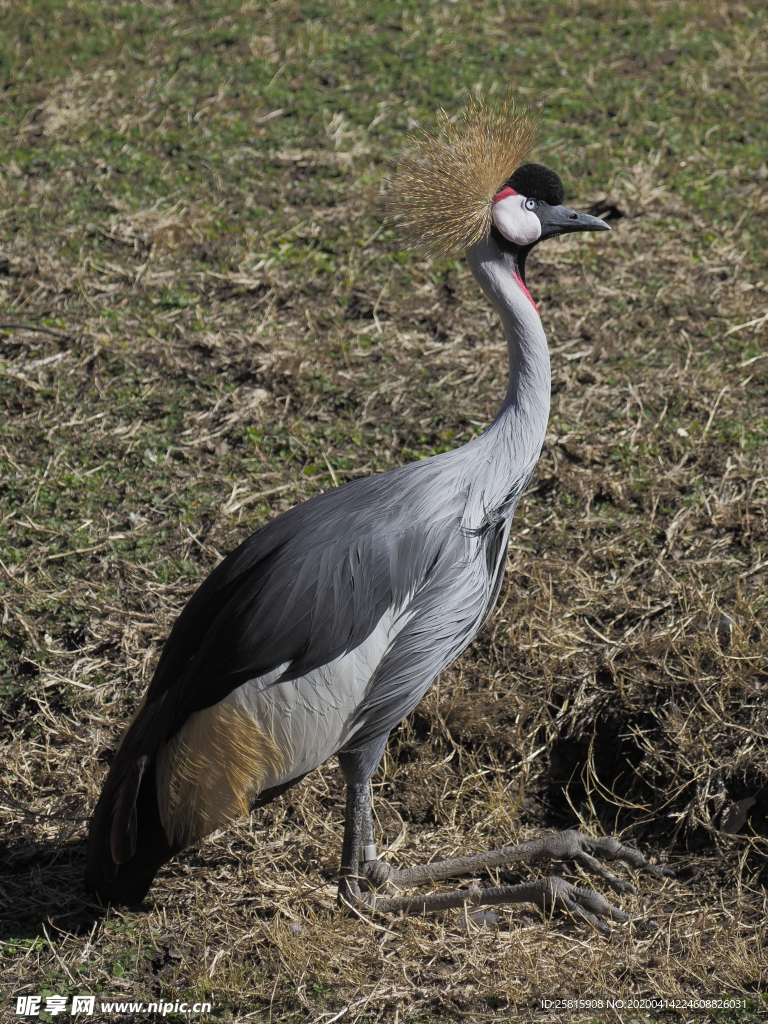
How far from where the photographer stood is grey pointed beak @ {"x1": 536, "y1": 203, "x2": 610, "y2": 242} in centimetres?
257

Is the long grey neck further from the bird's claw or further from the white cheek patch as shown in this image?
the bird's claw

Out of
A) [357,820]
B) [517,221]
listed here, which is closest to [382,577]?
[357,820]

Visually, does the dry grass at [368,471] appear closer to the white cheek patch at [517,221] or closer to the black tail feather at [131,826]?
the black tail feather at [131,826]

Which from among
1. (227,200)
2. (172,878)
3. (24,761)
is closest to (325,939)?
(172,878)

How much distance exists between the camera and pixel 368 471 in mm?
3564

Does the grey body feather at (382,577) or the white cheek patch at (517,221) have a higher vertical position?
the white cheek patch at (517,221)

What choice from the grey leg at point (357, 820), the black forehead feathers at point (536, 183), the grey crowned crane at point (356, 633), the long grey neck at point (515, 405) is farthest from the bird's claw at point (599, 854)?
the black forehead feathers at point (536, 183)

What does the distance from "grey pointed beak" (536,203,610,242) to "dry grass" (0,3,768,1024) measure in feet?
3.46

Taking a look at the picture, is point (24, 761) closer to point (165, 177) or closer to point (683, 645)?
point (683, 645)

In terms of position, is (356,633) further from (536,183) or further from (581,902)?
(536,183)

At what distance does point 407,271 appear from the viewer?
4250 millimetres

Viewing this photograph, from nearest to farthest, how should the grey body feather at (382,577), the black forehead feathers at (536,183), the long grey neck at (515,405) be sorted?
the grey body feather at (382,577), the long grey neck at (515,405), the black forehead feathers at (536,183)

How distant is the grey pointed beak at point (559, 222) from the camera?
2.57 meters

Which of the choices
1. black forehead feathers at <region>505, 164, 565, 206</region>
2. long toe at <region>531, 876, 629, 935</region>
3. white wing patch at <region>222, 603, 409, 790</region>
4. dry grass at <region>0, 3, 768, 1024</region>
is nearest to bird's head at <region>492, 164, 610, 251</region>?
black forehead feathers at <region>505, 164, 565, 206</region>
